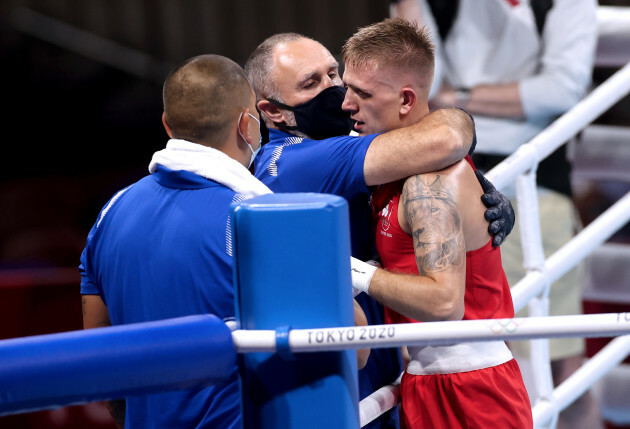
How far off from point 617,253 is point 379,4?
10.9 feet

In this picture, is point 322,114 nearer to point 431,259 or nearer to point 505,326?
point 431,259

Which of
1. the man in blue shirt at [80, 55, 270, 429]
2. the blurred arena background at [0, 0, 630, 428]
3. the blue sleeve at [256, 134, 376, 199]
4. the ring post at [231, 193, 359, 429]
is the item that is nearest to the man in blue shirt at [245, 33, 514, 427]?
the blue sleeve at [256, 134, 376, 199]

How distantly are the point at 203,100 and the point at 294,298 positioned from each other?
2.05 ft

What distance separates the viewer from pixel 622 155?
263cm

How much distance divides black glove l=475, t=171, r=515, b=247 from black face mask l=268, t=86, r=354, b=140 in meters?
0.34

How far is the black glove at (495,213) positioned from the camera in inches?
55.3

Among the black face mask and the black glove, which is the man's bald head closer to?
the black face mask

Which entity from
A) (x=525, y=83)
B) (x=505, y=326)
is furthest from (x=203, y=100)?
(x=525, y=83)

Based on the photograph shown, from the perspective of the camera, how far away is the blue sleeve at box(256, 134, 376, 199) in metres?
1.39

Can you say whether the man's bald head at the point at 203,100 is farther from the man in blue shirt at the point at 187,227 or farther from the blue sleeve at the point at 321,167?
the blue sleeve at the point at 321,167

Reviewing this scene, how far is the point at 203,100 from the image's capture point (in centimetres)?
140

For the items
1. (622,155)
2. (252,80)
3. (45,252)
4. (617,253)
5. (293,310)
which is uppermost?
(252,80)

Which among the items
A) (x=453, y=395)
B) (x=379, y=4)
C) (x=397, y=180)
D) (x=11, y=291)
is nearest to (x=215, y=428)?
(x=453, y=395)

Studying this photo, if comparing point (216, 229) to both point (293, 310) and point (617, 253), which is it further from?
point (617, 253)
